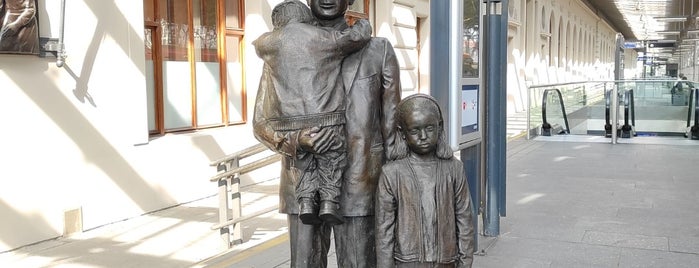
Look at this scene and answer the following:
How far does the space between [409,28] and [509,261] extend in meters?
10.0

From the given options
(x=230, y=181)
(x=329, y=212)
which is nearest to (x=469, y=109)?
(x=230, y=181)

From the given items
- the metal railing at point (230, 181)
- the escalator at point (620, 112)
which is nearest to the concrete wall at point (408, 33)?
the escalator at point (620, 112)

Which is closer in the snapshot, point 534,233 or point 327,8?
point 327,8

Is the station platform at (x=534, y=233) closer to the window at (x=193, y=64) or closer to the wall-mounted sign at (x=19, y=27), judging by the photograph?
the window at (x=193, y=64)

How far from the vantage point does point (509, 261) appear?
16.3 feet

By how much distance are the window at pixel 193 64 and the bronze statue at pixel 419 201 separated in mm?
5600

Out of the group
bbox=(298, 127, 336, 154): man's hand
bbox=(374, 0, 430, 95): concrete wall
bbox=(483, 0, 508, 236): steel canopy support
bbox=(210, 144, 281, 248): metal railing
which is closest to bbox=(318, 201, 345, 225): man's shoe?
bbox=(298, 127, 336, 154): man's hand

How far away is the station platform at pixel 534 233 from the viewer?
5.11m

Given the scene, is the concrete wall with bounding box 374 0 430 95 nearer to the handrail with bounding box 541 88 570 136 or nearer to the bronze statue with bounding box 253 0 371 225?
the handrail with bounding box 541 88 570 136

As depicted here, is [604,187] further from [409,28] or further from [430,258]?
[409,28]

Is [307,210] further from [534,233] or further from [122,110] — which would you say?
[122,110]

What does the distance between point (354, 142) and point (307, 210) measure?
32 centimetres

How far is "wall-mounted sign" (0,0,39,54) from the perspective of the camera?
554 cm

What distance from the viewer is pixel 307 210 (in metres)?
2.46
